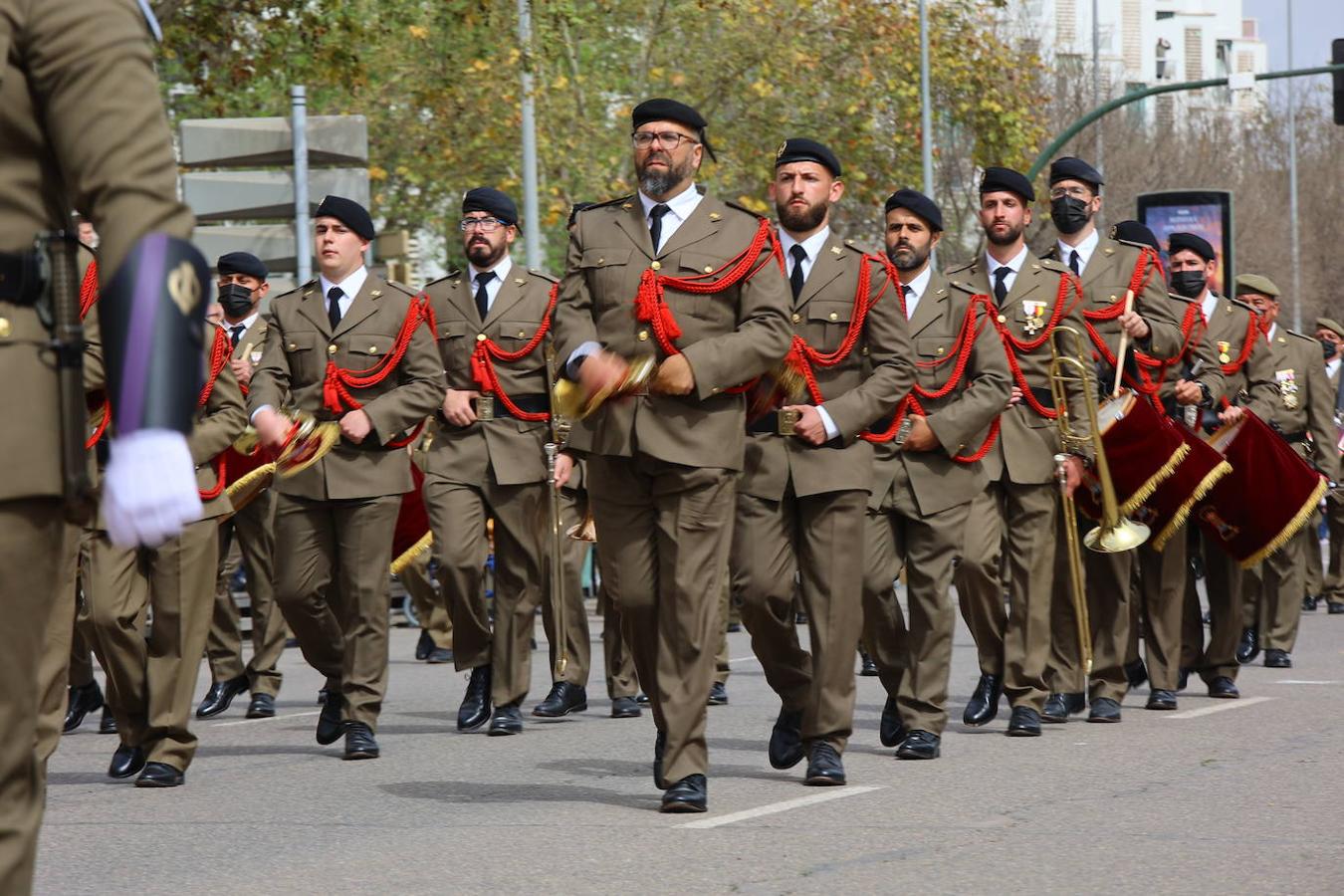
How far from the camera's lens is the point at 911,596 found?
9422mm

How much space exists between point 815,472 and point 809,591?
45cm

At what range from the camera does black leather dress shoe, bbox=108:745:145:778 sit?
29.2ft

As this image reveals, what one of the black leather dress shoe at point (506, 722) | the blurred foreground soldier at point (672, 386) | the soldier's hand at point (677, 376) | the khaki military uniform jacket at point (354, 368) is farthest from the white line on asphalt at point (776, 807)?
the khaki military uniform jacket at point (354, 368)

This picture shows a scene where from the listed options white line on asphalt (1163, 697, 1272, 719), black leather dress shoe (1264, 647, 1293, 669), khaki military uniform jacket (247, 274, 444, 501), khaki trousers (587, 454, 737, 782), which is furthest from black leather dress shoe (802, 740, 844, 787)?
black leather dress shoe (1264, 647, 1293, 669)

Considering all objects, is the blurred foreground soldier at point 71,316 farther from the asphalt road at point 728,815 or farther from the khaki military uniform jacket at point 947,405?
the khaki military uniform jacket at point 947,405

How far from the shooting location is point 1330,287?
68062mm

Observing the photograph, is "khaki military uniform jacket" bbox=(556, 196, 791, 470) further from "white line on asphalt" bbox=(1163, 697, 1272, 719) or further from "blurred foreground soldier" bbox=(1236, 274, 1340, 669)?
"blurred foreground soldier" bbox=(1236, 274, 1340, 669)

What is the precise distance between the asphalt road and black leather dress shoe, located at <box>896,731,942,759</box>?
89mm

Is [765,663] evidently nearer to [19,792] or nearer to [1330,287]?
[19,792]

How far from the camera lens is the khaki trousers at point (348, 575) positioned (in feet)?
31.2

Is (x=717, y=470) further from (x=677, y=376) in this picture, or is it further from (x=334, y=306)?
(x=334, y=306)

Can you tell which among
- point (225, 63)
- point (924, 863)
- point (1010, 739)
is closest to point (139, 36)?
point (924, 863)

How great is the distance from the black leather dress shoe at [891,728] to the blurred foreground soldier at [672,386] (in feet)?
5.40

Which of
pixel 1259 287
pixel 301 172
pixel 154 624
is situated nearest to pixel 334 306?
pixel 154 624
